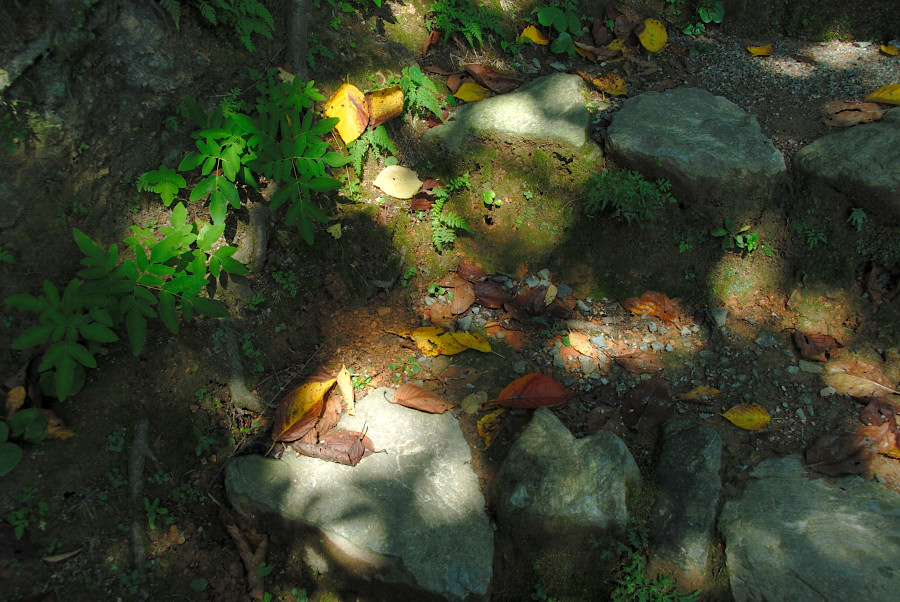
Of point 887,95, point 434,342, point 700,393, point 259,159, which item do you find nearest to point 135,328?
point 259,159

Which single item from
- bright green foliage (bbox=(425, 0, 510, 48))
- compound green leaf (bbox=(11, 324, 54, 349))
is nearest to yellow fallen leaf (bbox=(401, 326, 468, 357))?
compound green leaf (bbox=(11, 324, 54, 349))

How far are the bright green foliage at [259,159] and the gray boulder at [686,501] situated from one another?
91.6 inches

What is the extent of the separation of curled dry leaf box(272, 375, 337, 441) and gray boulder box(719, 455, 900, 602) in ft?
7.28

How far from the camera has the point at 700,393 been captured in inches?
132

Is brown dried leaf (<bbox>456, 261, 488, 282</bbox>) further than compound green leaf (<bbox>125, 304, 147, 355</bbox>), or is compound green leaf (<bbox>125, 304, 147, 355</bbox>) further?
brown dried leaf (<bbox>456, 261, 488, 282</bbox>)

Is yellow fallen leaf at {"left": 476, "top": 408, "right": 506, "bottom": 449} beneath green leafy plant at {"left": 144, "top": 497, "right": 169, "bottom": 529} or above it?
beneath

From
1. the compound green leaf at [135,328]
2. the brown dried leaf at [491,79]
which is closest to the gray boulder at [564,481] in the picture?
the compound green leaf at [135,328]

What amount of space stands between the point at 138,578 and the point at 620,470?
95.2 inches

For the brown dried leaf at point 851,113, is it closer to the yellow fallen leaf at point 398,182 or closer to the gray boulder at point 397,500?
the yellow fallen leaf at point 398,182

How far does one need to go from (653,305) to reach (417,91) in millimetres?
2255

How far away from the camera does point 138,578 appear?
2584mm

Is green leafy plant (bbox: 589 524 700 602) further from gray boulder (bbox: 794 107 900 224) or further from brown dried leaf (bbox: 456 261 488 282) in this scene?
gray boulder (bbox: 794 107 900 224)

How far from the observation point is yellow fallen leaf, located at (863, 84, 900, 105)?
4.14m

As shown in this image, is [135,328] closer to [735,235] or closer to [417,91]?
[417,91]
